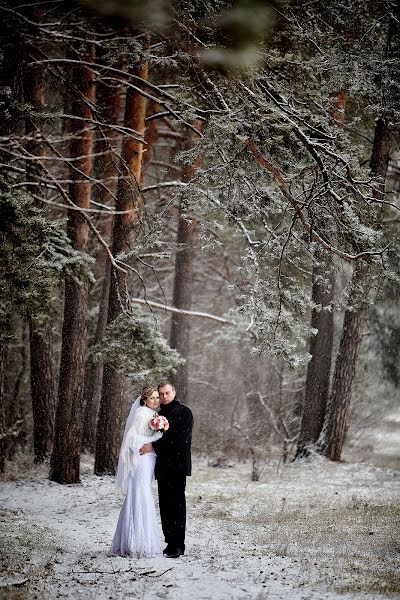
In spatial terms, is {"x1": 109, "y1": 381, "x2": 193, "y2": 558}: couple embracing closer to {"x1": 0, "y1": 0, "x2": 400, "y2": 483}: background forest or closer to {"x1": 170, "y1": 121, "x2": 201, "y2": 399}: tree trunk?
{"x1": 0, "y1": 0, "x2": 400, "y2": 483}: background forest

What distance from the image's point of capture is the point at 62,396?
530 inches

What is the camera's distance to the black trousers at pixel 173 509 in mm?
8047

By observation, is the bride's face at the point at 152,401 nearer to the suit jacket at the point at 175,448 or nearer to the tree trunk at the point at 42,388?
the suit jacket at the point at 175,448

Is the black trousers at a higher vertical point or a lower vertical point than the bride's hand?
lower

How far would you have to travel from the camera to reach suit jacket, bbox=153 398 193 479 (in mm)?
8188

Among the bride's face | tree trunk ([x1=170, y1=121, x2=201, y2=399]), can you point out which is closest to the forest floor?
the bride's face

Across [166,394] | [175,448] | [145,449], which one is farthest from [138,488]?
[166,394]

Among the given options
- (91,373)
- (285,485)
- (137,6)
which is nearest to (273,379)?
(91,373)

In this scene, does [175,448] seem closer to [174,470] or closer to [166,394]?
[174,470]

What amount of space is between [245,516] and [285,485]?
3934mm

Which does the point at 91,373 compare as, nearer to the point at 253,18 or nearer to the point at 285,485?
the point at 285,485

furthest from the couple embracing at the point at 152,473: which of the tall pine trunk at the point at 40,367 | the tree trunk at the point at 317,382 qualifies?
the tree trunk at the point at 317,382

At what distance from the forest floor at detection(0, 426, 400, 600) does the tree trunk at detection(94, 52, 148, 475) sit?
0.77m

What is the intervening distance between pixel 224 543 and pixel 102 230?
1144 cm
